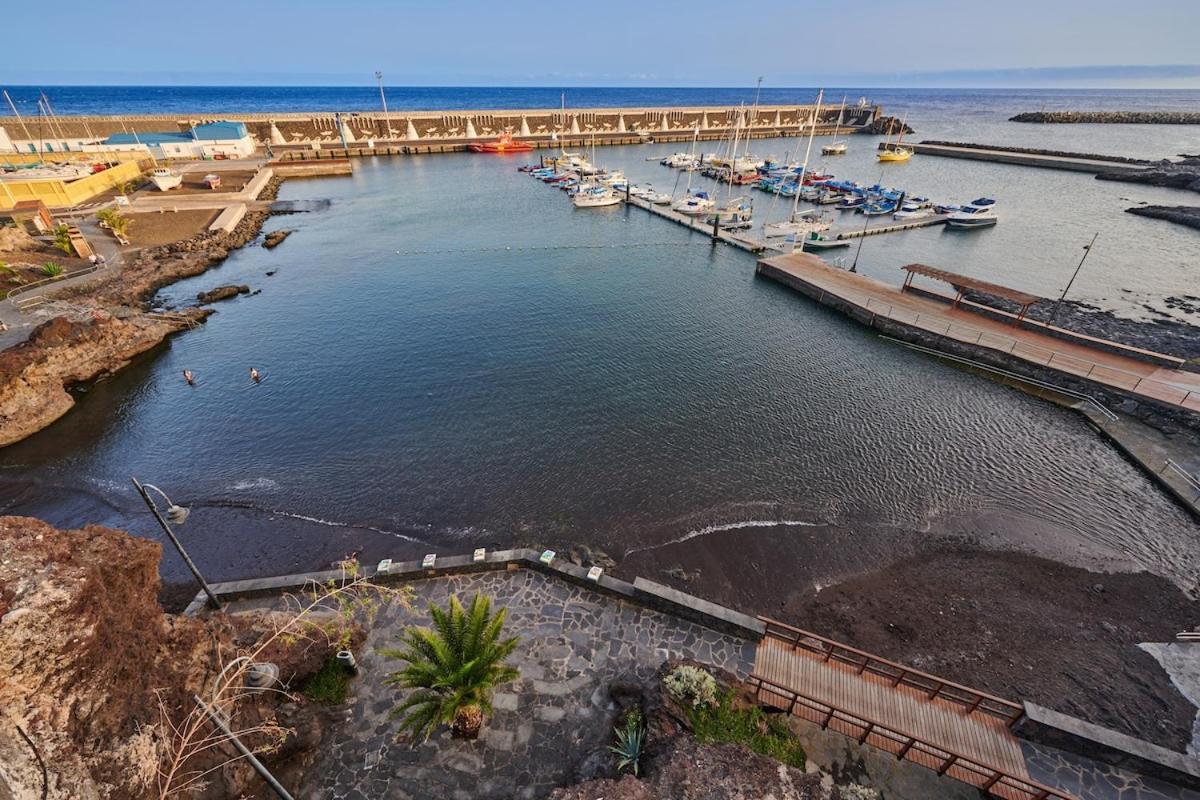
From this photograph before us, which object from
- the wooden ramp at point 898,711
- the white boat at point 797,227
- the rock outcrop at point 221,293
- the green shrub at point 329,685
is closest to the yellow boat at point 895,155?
the white boat at point 797,227

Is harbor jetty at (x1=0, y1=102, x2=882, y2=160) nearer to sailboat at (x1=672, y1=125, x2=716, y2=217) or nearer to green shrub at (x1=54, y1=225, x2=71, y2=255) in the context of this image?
sailboat at (x1=672, y1=125, x2=716, y2=217)

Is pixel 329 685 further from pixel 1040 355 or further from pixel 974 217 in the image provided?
pixel 974 217

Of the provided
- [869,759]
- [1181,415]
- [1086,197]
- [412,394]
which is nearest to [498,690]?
[869,759]

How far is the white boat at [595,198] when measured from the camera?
66.8m

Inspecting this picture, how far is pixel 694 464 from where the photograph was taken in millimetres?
23484

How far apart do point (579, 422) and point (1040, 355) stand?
28.4m

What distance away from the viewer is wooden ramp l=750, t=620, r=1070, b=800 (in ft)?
34.9

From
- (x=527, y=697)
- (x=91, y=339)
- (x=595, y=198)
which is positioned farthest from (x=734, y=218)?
(x=91, y=339)

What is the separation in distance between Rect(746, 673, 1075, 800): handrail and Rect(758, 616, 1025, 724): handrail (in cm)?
121

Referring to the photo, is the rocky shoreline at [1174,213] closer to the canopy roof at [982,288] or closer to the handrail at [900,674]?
the canopy roof at [982,288]

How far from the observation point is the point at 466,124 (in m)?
120

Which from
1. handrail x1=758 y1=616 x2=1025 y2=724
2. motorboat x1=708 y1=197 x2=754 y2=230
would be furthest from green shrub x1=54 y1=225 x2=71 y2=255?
motorboat x1=708 y1=197 x2=754 y2=230

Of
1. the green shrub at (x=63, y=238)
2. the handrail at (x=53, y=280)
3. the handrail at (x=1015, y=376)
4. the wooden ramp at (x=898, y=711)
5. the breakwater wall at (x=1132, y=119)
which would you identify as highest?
the breakwater wall at (x=1132, y=119)

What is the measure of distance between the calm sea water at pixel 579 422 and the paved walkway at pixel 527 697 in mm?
4848
